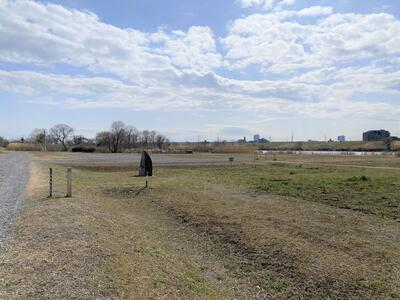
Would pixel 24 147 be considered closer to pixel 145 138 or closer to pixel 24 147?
pixel 24 147

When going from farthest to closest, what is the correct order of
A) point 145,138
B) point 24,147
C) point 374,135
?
1. point 374,135
2. point 145,138
3. point 24,147

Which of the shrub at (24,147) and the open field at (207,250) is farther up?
the shrub at (24,147)

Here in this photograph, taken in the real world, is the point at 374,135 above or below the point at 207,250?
above

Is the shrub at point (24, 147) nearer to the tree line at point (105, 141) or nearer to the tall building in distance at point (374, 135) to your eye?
the tree line at point (105, 141)

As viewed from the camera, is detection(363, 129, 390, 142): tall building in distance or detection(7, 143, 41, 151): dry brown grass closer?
detection(7, 143, 41, 151): dry brown grass

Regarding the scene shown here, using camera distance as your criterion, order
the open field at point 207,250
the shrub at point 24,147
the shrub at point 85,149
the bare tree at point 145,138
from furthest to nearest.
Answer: the bare tree at point 145,138 < the shrub at point 24,147 < the shrub at point 85,149 < the open field at point 207,250

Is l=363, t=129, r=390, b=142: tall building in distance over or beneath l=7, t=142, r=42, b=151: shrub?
over

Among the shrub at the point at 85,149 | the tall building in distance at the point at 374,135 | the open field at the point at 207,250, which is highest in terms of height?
the tall building in distance at the point at 374,135

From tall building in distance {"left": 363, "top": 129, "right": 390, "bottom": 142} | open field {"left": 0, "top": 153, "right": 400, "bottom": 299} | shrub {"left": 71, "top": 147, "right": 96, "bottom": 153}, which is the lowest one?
open field {"left": 0, "top": 153, "right": 400, "bottom": 299}

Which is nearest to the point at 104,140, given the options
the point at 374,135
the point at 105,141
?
the point at 105,141

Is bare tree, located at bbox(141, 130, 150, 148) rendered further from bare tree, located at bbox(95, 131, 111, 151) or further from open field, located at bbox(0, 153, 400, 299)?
open field, located at bbox(0, 153, 400, 299)

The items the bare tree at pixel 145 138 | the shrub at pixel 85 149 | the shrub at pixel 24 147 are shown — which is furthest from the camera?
the bare tree at pixel 145 138

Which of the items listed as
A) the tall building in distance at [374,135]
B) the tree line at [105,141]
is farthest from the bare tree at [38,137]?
the tall building in distance at [374,135]

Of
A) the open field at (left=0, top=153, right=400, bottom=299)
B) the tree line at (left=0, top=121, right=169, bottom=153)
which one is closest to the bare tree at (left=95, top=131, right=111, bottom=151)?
the tree line at (left=0, top=121, right=169, bottom=153)
